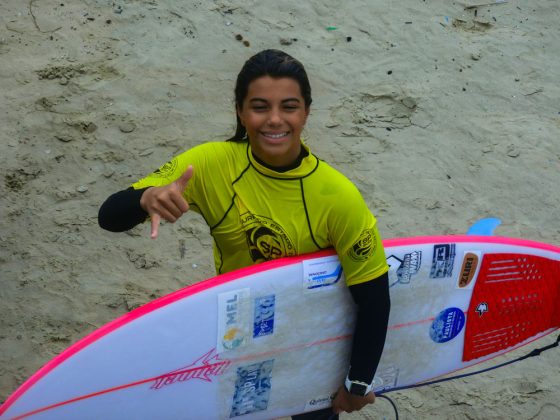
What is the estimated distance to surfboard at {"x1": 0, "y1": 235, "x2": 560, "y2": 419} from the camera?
6.90 feet

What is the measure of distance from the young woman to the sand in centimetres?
138

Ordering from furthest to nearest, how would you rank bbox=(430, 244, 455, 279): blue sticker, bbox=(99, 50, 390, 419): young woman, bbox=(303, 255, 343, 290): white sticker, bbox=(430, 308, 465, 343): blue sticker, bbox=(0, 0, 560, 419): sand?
bbox=(0, 0, 560, 419): sand → bbox=(430, 308, 465, 343): blue sticker → bbox=(430, 244, 455, 279): blue sticker → bbox=(303, 255, 343, 290): white sticker → bbox=(99, 50, 390, 419): young woman

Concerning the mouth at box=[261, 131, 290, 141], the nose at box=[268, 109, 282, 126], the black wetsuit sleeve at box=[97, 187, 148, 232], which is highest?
the nose at box=[268, 109, 282, 126]

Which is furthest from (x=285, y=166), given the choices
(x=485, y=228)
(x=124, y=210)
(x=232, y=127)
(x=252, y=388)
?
(x=232, y=127)

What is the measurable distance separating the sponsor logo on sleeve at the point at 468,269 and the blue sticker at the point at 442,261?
0.22 feet

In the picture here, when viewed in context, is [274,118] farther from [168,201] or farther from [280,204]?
[168,201]

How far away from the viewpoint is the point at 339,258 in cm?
196

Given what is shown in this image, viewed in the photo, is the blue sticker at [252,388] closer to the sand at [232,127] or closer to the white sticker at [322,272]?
the white sticker at [322,272]

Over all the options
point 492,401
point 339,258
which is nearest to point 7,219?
point 339,258

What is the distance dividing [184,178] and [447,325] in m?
1.34

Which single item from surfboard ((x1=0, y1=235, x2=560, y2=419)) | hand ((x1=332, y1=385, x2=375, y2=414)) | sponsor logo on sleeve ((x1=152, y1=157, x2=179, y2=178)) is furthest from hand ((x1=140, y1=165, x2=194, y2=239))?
hand ((x1=332, y1=385, x2=375, y2=414))

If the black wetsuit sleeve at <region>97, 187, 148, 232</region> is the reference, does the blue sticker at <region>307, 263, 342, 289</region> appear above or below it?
below

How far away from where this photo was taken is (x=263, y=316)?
224 centimetres

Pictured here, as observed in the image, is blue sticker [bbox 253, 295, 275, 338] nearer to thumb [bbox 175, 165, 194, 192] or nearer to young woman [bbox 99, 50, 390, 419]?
young woman [bbox 99, 50, 390, 419]
